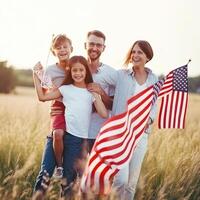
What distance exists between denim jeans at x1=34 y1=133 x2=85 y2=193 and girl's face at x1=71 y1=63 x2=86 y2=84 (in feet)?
1.69

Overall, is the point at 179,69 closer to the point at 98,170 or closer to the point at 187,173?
the point at 187,173

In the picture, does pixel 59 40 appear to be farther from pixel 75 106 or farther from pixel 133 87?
pixel 133 87

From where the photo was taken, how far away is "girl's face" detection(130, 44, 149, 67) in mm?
6405

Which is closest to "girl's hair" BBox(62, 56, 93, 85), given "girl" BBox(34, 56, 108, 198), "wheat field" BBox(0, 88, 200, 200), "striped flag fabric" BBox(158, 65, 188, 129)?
"girl" BBox(34, 56, 108, 198)

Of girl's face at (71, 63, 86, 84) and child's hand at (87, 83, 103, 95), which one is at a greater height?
girl's face at (71, 63, 86, 84)

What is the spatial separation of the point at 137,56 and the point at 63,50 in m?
0.69

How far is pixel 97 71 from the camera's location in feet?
21.2

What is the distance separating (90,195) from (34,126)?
10.9 ft

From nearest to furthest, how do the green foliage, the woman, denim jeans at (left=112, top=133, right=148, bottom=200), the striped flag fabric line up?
denim jeans at (left=112, top=133, right=148, bottom=200), the woman, the striped flag fabric, the green foliage

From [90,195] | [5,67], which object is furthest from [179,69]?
[5,67]

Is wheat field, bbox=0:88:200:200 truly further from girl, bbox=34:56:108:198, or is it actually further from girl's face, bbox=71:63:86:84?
girl's face, bbox=71:63:86:84

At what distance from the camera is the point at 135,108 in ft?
21.1

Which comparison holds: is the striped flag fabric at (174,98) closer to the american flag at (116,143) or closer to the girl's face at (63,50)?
the american flag at (116,143)

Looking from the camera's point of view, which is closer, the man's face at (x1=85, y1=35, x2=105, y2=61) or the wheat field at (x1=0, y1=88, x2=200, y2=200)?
the man's face at (x1=85, y1=35, x2=105, y2=61)
